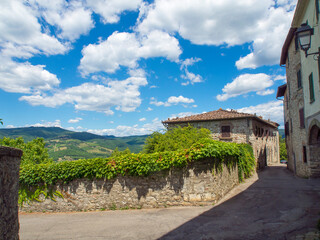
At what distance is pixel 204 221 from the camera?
7.45m

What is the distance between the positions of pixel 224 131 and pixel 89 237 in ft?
63.4

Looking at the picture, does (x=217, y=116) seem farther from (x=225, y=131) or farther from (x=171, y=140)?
(x=171, y=140)

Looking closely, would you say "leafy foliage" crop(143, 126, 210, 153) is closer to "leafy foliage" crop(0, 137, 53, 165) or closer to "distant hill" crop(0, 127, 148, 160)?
"leafy foliage" crop(0, 137, 53, 165)

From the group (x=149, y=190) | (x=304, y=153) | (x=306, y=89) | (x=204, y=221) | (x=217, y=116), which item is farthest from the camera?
(x=217, y=116)

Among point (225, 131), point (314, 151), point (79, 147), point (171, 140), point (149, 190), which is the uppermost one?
point (225, 131)

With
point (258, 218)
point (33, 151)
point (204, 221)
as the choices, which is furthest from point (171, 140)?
point (33, 151)

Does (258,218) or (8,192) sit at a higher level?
(8,192)

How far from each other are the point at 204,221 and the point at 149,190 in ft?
9.93

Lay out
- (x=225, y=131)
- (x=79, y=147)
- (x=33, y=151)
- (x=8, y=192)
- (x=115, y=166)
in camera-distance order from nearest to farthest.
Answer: (x=8, y=192)
(x=115, y=166)
(x=225, y=131)
(x=33, y=151)
(x=79, y=147)

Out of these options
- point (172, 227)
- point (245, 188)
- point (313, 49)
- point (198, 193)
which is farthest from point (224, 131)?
point (172, 227)

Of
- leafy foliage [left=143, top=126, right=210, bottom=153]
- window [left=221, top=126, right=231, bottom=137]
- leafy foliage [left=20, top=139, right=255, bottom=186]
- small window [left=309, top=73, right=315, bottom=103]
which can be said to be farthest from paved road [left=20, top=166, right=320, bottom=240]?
window [left=221, top=126, right=231, bottom=137]

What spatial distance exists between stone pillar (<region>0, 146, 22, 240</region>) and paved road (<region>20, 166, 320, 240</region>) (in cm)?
320

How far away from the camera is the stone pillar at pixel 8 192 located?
12.9 feet

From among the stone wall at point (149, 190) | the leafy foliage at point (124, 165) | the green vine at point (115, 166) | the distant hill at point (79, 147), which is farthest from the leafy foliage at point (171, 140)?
the distant hill at point (79, 147)
